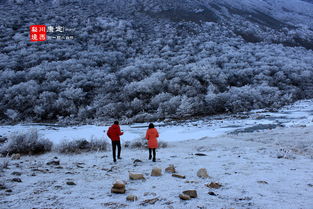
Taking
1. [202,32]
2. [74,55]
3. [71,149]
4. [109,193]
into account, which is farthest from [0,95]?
[202,32]

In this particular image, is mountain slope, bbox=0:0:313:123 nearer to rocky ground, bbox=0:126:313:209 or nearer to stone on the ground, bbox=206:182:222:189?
rocky ground, bbox=0:126:313:209

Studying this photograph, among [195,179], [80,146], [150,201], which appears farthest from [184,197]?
[80,146]

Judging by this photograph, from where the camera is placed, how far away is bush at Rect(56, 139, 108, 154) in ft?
28.6

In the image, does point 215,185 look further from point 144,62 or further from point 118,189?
point 144,62

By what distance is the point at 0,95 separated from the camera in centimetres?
1848

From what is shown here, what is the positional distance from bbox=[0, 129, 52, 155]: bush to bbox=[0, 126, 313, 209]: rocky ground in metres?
1.20

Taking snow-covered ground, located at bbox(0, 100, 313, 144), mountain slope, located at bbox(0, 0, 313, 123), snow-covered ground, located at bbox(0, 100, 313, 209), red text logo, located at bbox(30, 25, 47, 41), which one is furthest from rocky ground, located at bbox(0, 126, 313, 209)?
red text logo, located at bbox(30, 25, 47, 41)

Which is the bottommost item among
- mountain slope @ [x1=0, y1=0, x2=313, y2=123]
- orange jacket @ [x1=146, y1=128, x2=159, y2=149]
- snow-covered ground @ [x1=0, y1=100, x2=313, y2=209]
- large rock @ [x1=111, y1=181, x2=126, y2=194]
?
snow-covered ground @ [x1=0, y1=100, x2=313, y2=209]

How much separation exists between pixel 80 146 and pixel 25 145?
195 cm

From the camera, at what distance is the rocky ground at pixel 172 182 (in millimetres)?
3482

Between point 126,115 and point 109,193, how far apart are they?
1352cm

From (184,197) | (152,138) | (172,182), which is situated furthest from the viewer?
(152,138)

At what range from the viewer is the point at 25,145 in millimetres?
8461

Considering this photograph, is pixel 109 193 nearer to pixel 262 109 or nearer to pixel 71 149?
pixel 71 149
